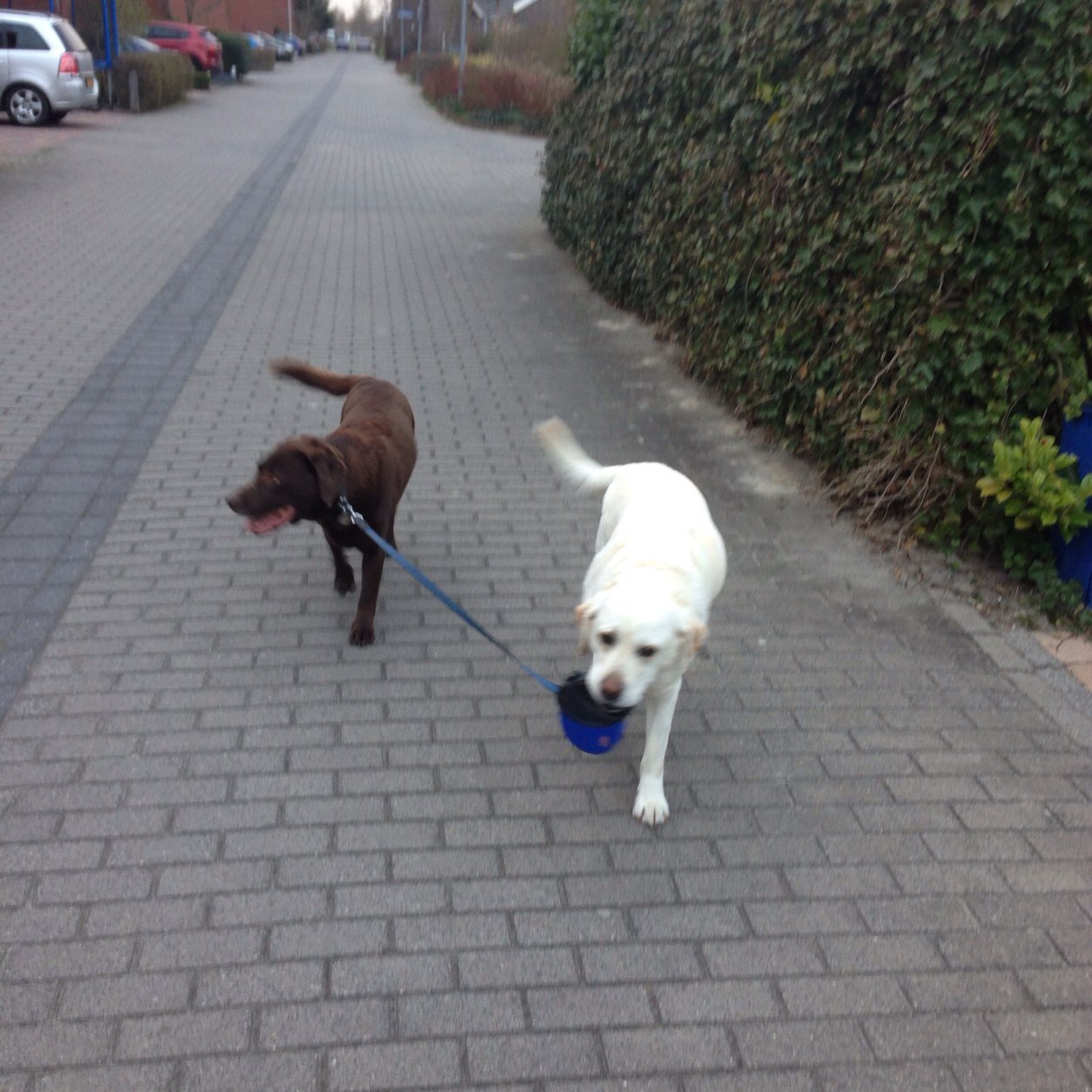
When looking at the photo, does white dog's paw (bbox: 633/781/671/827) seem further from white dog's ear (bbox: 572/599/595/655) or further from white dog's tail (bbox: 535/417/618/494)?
white dog's tail (bbox: 535/417/618/494)

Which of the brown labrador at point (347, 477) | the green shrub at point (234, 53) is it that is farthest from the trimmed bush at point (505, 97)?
the brown labrador at point (347, 477)

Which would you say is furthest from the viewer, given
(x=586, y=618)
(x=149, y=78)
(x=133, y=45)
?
(x=133, y=45)

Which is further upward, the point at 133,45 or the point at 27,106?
the point at 133,45

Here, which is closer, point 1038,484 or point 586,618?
point 586,618

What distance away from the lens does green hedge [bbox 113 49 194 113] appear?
25078mm

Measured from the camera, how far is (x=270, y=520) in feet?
12.2

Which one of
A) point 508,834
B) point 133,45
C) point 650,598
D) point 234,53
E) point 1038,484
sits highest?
point 650,598

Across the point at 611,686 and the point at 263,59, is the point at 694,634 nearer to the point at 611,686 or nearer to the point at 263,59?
the point at 611,686

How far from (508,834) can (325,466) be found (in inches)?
60.6

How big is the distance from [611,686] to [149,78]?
2805cm

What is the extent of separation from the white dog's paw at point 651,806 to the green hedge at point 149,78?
1085 inches

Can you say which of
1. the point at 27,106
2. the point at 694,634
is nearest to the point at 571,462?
the point at 694,634

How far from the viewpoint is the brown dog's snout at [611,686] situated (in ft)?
9.48

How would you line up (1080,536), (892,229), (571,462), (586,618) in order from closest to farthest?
(586,618)
(571,462)
(1080,536)
(892,229)
